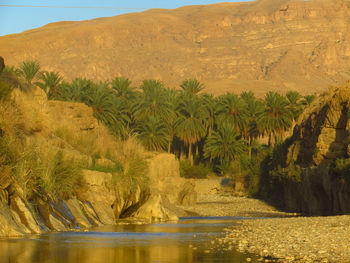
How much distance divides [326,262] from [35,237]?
394 inches

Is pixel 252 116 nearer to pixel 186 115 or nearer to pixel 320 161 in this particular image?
pixel 186 115

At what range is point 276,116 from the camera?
80.6 meters

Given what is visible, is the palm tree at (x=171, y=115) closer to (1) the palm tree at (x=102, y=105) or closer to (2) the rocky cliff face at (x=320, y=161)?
(1) the palm tree at (x=102, y=105)

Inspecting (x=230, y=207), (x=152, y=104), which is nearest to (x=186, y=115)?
(x=152, y=104)

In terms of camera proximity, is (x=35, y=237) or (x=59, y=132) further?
(x=59, y=132)

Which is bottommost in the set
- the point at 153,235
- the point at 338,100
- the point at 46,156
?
the point at 153,235

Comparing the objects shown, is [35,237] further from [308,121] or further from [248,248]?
[308,121]

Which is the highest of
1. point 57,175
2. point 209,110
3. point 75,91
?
point 75,91

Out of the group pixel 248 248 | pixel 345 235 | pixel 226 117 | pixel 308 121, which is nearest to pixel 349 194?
pixel 308 121

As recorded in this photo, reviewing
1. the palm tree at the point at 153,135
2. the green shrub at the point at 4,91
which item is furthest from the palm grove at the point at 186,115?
the green shrub at the point at 4,91

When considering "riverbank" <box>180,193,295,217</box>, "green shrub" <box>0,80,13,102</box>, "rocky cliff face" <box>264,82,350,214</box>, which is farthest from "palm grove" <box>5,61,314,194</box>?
"green shrub" <box>0,80,13,102</box>

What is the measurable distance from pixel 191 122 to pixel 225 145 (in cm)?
580

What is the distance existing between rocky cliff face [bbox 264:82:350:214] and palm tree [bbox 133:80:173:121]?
29186 mm

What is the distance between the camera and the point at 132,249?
18.7m
